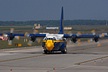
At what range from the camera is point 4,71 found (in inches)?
1098

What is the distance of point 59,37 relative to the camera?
50125 mm

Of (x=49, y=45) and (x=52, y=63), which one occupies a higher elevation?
(x=49, y=45)

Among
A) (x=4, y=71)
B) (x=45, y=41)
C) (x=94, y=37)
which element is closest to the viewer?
(x=4, y=71)

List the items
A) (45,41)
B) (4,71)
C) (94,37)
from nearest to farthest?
(4,71)
(45,41)
(94,37)

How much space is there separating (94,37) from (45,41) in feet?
24.1

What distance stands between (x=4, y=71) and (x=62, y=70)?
4.02 meters

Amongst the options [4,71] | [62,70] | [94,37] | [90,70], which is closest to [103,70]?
[90,70]

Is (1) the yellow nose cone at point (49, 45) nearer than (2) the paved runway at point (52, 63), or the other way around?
(2) the paved runway at point (52, 63)

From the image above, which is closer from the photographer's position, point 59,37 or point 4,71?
point 4,71

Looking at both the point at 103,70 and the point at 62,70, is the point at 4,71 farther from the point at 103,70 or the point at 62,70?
the point at 103,70

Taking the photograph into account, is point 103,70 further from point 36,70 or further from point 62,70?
point 36,70

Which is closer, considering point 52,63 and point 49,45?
point 52,63

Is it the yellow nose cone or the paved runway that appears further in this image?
the yellow nose cone

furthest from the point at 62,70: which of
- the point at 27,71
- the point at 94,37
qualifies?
the point at 94,37
